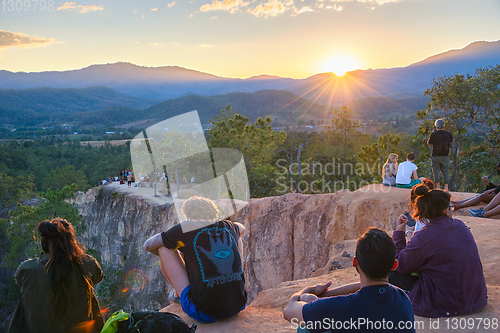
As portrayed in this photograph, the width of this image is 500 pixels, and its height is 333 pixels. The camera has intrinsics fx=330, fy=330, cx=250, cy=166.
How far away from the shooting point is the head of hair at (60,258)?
2.51 m

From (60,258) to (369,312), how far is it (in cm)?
225

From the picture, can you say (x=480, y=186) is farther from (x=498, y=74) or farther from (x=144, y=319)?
(x=144, y=319)

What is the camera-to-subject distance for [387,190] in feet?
28.6

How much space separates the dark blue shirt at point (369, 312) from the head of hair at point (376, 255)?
9 centimetres

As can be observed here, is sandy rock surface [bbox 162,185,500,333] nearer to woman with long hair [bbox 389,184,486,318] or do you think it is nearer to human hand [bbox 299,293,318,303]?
woman with long hair [bbox 389,184,486,318]

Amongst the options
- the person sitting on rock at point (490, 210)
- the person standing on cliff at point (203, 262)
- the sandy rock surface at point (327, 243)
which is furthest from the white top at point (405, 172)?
the person standing on cliff at point (203, 262)

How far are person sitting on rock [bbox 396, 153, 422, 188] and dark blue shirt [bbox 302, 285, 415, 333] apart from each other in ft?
22.9

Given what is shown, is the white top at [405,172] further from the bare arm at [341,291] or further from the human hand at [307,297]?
the human hand at [307,297]

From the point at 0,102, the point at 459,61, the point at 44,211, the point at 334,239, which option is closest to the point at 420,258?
the point at 334,239

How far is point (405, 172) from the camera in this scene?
8188mm

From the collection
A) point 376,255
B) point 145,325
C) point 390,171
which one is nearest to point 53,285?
point 145,325

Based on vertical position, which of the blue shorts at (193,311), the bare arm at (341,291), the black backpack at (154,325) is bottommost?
the blue shorts at (193,311)

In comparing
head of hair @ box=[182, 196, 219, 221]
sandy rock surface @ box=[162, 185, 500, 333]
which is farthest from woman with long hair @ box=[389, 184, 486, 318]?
head of hair @ box=[182, 196, 219, 221]

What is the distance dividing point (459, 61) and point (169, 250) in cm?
19804
